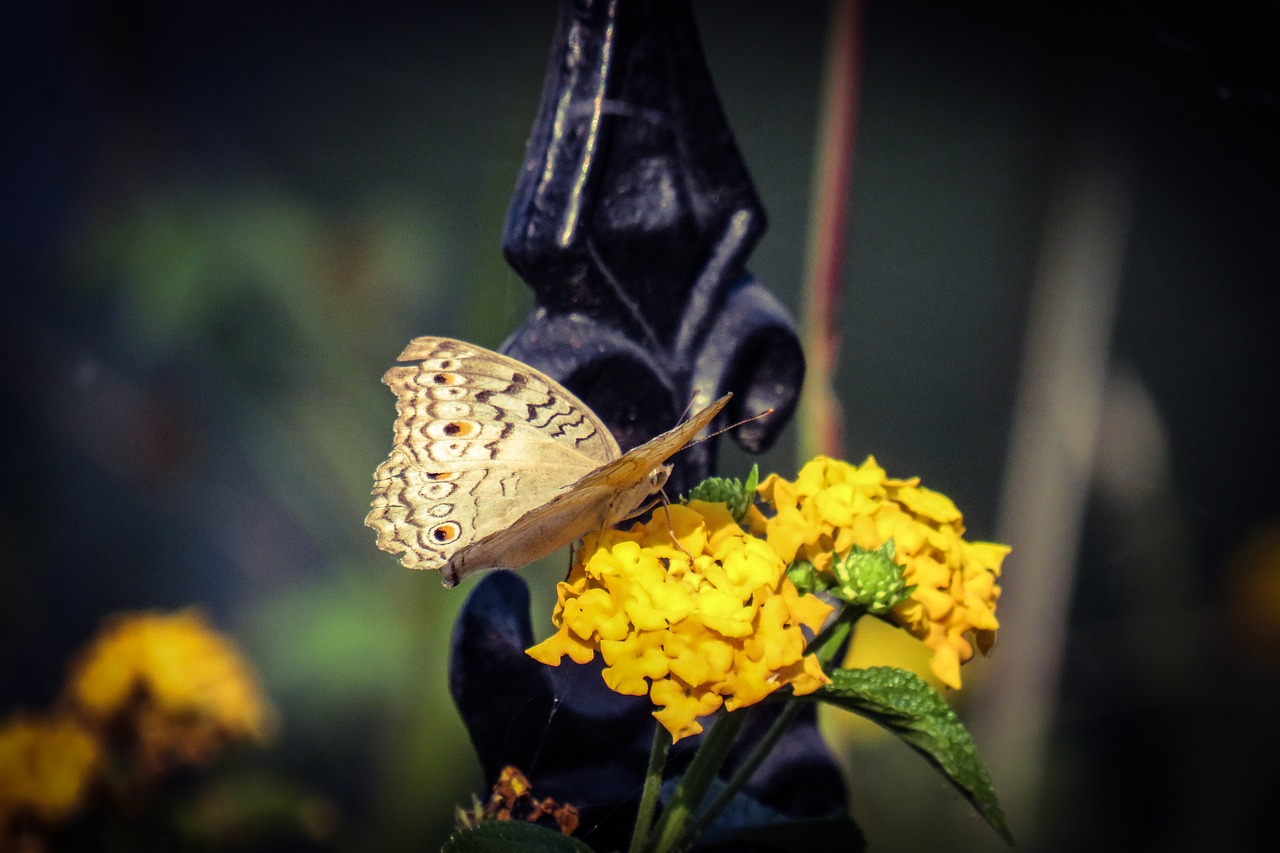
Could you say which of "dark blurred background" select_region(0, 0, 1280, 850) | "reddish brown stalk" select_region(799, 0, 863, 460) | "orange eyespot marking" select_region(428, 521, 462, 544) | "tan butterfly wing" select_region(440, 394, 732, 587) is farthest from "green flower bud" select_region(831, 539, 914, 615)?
"dark blurred background" select_region(0, 0, 1280, 850)

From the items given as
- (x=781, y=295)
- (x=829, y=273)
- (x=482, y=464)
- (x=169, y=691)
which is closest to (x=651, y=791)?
(x=482, y=464)

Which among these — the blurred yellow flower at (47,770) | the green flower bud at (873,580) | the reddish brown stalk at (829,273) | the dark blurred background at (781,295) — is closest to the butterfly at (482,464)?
the green flower bud at (873,580)

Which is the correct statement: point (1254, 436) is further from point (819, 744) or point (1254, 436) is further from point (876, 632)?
point (819, 744)

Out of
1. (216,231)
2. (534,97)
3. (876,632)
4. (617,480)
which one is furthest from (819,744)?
(216,231)

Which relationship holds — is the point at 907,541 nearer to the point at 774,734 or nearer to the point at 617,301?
A: the point at 774,734

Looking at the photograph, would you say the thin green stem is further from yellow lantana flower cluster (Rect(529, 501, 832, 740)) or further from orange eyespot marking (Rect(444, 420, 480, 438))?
orange eyespot marking (Rect(444, 420, 480, 438))

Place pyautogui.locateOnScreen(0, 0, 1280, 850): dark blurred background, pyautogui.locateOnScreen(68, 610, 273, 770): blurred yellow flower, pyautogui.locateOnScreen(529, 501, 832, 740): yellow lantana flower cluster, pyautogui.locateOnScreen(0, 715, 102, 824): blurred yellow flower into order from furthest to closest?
pyautogui.locateOnScreen(0, 0, 1280, 850): dark blurred background, pyautogui.locateOnScreen(68, 610, 273, 770): blurred yellow flower, pyautogui.locateOnScreen(0, 715, 102, 824): blurred yellow flower, pyautogui.locateOnScreen(529, 501, 832, 740): yellow lantana flower cluster

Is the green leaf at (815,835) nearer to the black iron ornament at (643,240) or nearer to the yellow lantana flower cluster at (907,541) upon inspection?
the yellow lantana flower cluster at (907,541)
